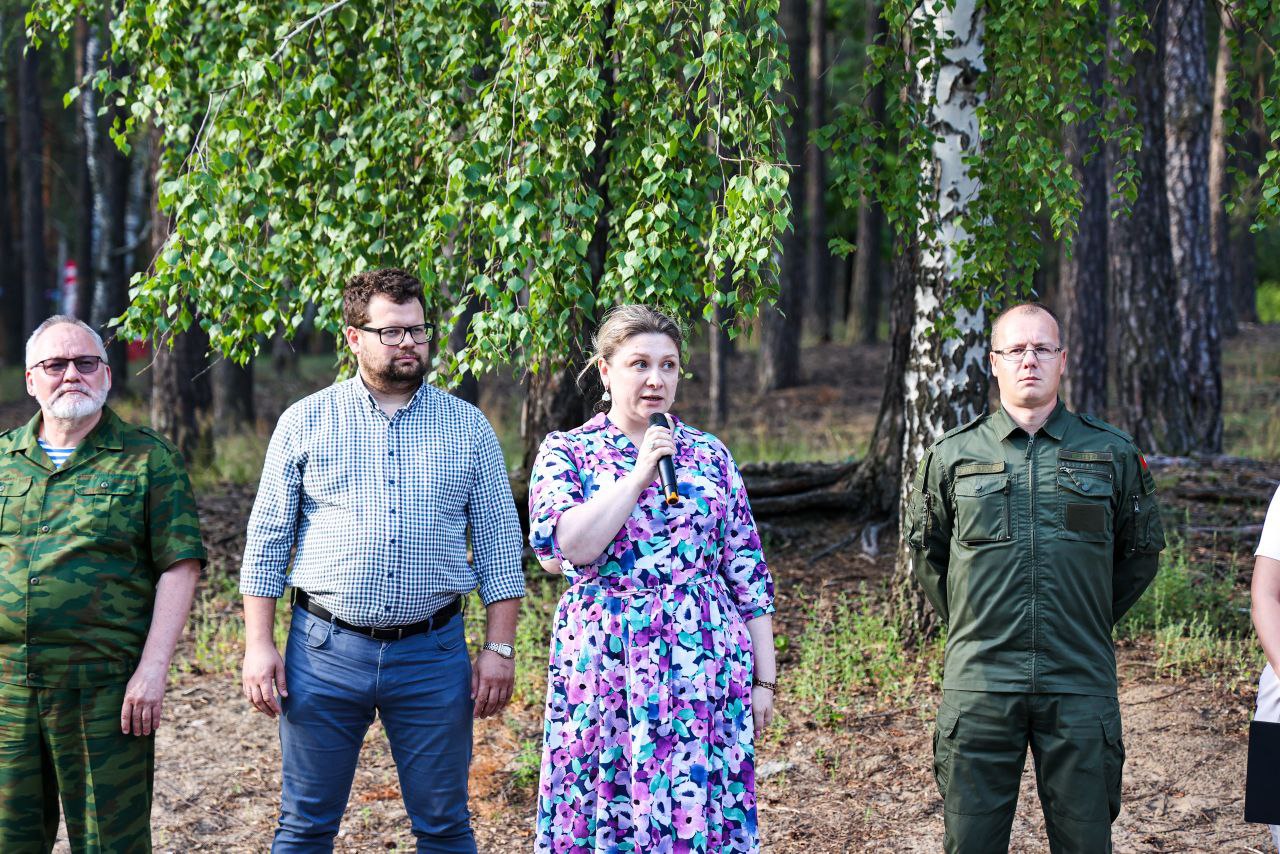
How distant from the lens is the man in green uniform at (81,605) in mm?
3807

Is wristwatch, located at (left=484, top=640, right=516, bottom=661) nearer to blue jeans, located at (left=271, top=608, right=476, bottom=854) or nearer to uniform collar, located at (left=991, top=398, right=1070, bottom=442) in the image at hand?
blue jeans, located at (left=271, top=608, right=476, bottom=854)

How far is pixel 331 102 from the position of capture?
239 inches

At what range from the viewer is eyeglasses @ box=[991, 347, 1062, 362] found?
3.80 m

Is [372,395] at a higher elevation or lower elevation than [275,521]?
higher

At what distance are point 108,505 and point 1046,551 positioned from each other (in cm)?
277

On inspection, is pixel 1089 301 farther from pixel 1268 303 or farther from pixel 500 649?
pixel 1268 303

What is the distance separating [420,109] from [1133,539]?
3.54 metres

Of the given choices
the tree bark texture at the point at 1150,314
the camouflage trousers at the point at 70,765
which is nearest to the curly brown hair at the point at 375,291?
→ the camouflage trousers at the point at 70,765

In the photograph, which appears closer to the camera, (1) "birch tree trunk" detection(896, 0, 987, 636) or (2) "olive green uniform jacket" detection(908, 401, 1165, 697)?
(2) "olive green uniform jacket" detection(908, 401, 1165, 697)

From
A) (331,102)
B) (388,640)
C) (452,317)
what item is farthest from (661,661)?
(331,102)

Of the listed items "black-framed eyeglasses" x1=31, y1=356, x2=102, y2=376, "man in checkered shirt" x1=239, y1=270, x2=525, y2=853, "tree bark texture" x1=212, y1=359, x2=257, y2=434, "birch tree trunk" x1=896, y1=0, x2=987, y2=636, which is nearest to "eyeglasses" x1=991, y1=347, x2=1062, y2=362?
A: "man in checkered shirt" x1=239, y1=270, x2=525, y2=853

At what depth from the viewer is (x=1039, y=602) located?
3787mm

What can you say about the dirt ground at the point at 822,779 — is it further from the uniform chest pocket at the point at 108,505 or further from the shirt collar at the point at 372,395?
the shirt collar at the point at 372,395

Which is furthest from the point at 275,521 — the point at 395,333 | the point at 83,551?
the point at 395,333
